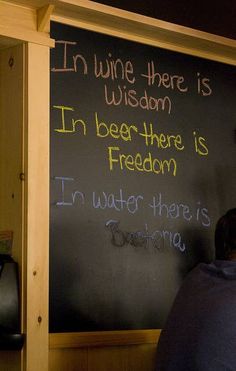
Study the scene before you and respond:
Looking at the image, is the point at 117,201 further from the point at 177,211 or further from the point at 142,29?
the point at 142,29

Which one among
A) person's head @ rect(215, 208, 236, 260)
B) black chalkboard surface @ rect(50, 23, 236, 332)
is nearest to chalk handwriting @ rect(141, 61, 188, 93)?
black chalkboard surface @ rect(50, 23, 236, 332)

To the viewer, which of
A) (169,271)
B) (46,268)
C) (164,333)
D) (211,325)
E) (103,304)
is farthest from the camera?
(169,271)

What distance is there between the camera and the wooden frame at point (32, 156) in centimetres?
263

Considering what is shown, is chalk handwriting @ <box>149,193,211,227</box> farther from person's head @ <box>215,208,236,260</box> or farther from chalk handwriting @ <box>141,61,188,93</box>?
person's head @ <box>215,208,236,260</box>

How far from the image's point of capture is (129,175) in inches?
119

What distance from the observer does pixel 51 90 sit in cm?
281

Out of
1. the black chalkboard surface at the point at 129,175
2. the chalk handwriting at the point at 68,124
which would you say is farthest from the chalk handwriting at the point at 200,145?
the chalk handwriting at the point at 68,124

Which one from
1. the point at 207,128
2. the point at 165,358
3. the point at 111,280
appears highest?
the point at 207,128

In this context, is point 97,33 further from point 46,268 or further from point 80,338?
point 80,338

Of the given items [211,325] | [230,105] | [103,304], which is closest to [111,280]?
[103,304]

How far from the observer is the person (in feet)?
6.91

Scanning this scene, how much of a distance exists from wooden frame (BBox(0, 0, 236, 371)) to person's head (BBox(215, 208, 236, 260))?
0.62 metres

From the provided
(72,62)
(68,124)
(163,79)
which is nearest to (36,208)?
(68,124)

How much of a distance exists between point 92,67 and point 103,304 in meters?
0.92
